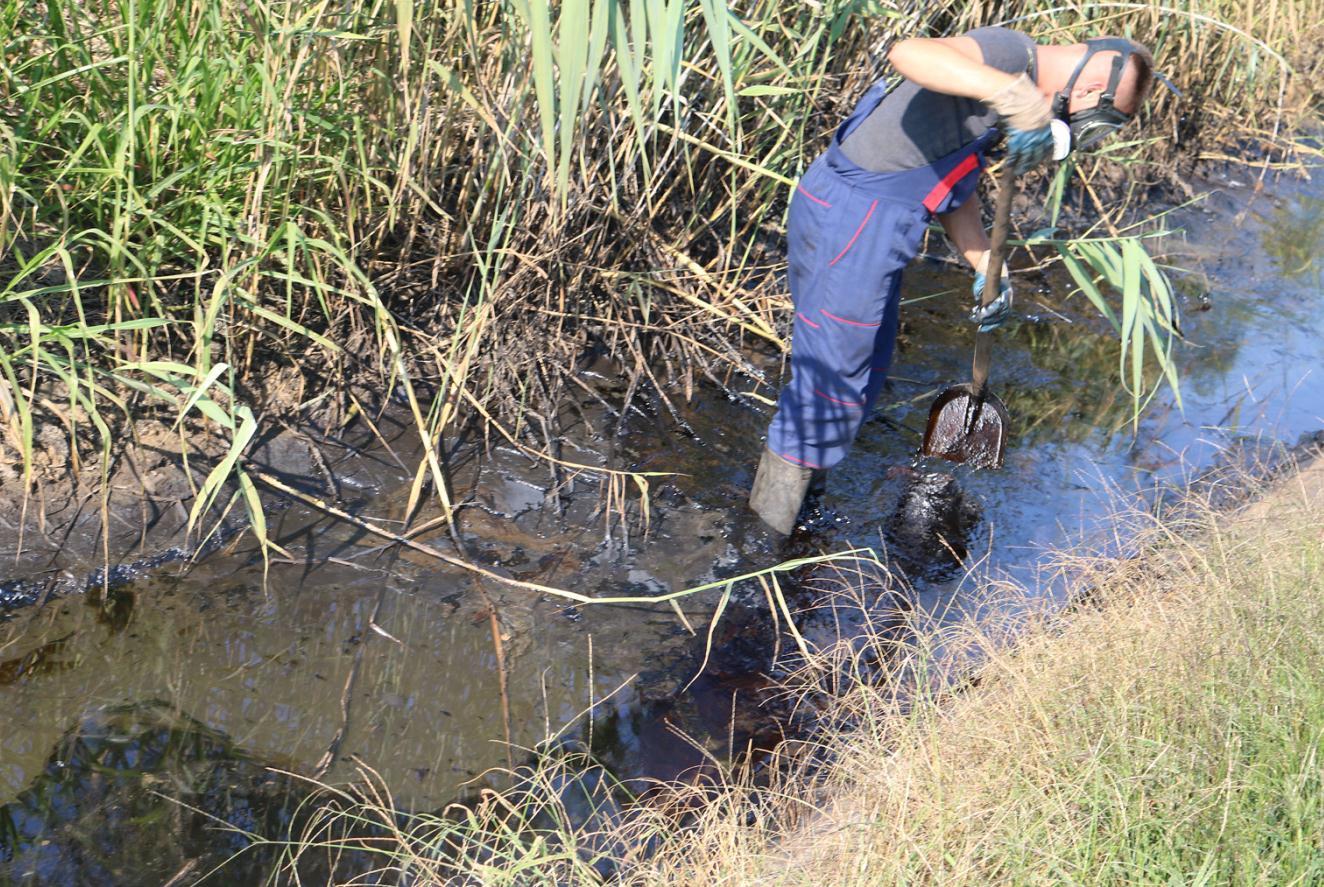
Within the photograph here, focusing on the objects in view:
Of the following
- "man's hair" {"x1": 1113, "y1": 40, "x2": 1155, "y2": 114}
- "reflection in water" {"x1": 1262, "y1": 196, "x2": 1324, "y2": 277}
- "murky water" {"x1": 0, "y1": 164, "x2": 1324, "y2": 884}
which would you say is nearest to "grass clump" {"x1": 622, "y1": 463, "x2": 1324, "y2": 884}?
"murky water" {"x1": 0, "y1": 164, "x2": 1324, "y2": 884}

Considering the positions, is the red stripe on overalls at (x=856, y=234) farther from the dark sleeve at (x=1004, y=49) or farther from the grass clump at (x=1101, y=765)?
the grass clump at (x=1101, y=765)

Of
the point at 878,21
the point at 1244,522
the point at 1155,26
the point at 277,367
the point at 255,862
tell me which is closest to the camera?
the point at 255,862

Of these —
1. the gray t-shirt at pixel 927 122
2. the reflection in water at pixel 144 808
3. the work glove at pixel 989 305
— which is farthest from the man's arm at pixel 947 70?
the reflection in water at pixel 144 808

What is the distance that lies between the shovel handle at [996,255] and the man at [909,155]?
8cm

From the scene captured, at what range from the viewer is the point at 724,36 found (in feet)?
6.96

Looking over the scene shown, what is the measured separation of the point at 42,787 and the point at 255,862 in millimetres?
482

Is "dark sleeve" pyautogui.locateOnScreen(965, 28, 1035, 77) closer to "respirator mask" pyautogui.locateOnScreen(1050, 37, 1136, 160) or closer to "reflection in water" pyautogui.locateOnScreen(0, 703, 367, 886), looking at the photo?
"respirator mask" pyautogui.locateOnScreen(1050, 37, 1136, 160)

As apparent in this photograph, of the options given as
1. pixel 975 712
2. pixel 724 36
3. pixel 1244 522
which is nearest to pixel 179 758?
pixel 975 712

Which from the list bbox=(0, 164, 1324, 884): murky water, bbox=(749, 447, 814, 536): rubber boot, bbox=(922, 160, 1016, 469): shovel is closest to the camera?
bbox=(0, 164, 1324, 884): murky water

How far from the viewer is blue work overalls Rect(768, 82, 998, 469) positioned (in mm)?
2922

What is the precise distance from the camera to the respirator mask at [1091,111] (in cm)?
282

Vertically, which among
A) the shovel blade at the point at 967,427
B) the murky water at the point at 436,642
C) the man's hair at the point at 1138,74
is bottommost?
the murky water at the point at 436,642

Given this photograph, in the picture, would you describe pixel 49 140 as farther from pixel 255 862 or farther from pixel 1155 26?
pixel 1155 26

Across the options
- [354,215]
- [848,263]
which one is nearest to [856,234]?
[848,263]
